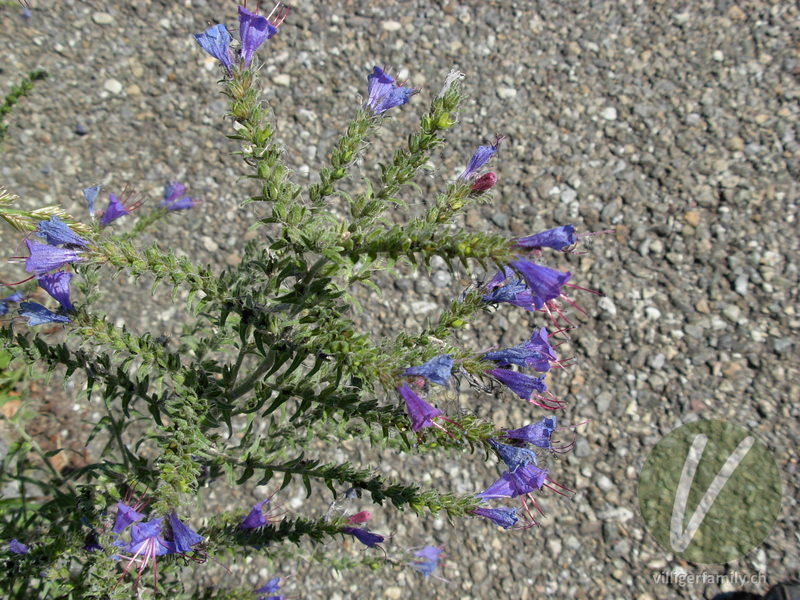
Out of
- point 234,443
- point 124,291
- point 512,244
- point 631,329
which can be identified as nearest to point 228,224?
point 124,291

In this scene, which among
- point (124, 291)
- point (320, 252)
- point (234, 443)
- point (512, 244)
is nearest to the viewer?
point (512, 244)

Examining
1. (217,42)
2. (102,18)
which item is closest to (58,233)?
(217,42)

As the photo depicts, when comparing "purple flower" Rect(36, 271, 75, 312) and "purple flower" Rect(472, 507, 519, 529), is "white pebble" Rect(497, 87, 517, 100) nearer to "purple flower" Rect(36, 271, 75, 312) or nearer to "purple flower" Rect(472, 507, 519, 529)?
"purple flower" Rect(472, 507, 519, 529)

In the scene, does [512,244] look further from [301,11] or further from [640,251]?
[301,11]

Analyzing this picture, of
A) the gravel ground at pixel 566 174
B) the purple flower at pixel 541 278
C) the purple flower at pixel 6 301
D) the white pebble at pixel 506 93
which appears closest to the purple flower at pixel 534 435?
the purple flower at pixel 541 278

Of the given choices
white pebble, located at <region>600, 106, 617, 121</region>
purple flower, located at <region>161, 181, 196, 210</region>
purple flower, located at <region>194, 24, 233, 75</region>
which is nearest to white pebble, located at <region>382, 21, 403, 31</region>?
white pebble, located at <region>600, 106, 617, 121</region>

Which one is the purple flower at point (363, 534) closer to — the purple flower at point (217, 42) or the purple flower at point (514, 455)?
the purple flower at point (514, 455)

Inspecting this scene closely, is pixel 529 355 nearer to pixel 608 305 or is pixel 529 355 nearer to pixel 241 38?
pixel 241 38
